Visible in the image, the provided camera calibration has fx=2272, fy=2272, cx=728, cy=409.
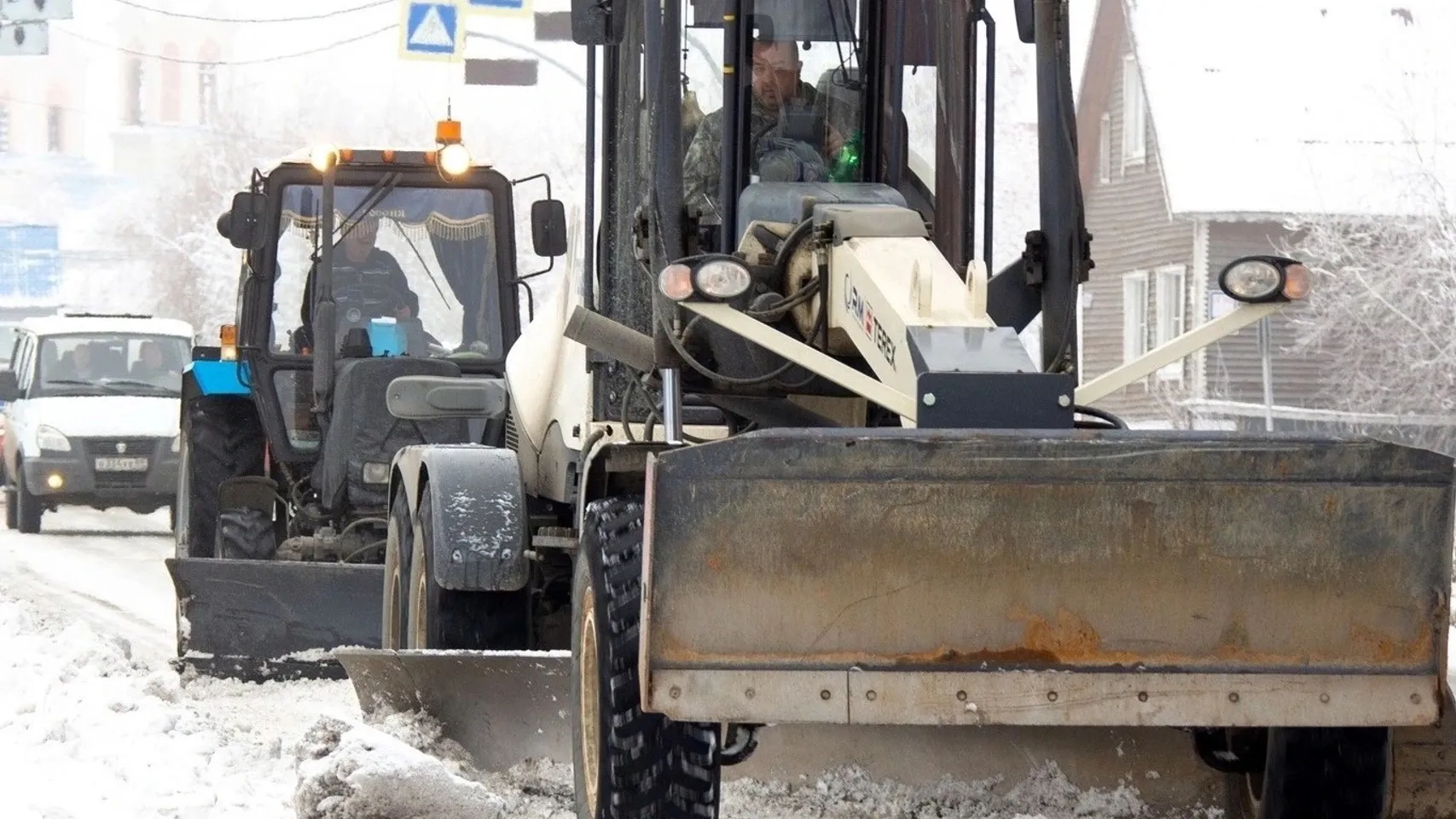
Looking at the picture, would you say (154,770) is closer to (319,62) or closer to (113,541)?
(113,541)

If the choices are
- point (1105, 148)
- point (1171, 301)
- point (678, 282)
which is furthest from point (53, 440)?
point (1105, 148)

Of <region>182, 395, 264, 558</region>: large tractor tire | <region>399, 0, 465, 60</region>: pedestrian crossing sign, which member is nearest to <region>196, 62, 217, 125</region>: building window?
<region>399, 0, 465, 60</region>: pedestrian crossing sign

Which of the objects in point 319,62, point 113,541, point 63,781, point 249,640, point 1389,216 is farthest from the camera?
point 319,62

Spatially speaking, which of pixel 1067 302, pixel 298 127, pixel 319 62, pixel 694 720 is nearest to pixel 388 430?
pixel 1067 302

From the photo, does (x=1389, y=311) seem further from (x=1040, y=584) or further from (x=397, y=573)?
(x=1040, y=584)

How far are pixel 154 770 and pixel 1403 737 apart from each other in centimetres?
340

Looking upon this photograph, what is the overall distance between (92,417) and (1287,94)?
20.1 metres

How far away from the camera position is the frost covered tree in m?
25.2

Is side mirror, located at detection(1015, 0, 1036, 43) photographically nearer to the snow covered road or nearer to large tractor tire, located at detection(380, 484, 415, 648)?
the snow covered road

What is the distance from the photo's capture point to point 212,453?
37.6ft

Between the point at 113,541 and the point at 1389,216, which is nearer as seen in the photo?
the point at 113,541

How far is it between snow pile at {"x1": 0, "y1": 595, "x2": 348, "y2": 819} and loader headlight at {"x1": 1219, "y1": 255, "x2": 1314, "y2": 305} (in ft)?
9.18

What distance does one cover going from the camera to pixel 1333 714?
14.9 ft

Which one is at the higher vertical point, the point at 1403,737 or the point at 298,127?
the point at 298,127
